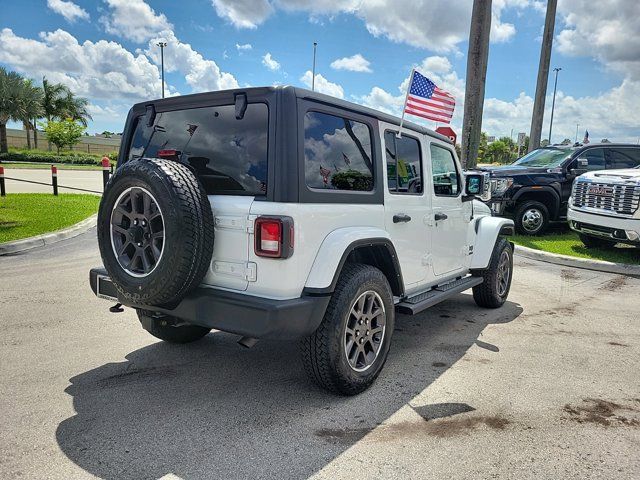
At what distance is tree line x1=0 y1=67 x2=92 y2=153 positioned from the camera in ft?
150

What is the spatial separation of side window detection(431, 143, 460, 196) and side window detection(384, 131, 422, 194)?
30 centimetres

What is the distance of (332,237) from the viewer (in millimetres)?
3170

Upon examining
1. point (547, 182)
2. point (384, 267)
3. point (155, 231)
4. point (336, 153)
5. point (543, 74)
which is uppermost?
→ point (543, 74)

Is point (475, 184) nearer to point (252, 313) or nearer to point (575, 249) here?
point (252, 313)

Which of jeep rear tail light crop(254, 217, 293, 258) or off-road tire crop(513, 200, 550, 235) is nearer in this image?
jeep rear tail light crop(254, 217, 293, 258)

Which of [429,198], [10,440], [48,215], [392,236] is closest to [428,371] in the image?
[392,236]

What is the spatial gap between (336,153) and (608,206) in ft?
23.6

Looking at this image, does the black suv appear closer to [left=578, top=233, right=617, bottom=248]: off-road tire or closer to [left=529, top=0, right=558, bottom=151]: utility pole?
[left=578, top=233, right=617, bottom=248]: off-road tire

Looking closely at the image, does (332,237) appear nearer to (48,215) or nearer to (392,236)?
(392,236)

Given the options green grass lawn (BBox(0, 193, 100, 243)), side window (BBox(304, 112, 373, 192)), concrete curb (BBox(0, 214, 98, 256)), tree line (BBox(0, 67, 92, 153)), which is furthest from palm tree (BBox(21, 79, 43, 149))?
side window (BBox(304, 112, 373, 192))

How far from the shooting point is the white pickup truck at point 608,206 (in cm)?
830

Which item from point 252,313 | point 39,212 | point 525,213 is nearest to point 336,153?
point 252,313

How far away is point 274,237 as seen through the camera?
2.89 metres

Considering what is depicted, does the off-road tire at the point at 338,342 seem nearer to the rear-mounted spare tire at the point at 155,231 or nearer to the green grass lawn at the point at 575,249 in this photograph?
the rear-mounted spare tire at the point at 155,231
